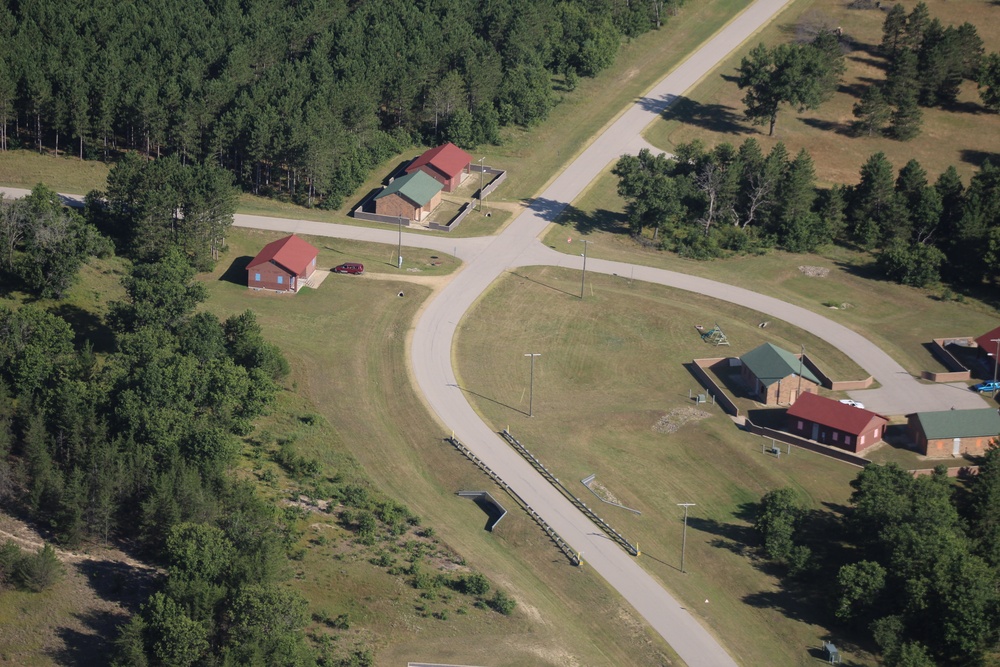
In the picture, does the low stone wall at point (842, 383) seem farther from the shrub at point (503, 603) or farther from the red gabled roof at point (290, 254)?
the red gabled roof at point (290, 254)

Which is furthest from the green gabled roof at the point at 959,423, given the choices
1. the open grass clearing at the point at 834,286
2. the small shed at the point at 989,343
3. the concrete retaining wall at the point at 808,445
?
the small shed at the point at 989,343

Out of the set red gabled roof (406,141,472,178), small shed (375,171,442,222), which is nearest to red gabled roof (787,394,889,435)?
small shed (375,171,442,222)

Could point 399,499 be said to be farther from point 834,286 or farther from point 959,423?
point 834,286

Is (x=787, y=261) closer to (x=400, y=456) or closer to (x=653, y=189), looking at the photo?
(x=653, y=189)

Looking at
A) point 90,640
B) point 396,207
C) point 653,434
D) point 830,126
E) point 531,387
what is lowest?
point 90,640

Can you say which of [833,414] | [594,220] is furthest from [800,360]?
[594,220]

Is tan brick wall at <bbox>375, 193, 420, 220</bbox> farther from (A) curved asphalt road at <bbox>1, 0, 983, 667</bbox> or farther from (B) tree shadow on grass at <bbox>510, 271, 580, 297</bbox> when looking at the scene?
(B) tree shadow on grass at <bbox>510, 271, 580, 297</bbox>
